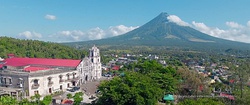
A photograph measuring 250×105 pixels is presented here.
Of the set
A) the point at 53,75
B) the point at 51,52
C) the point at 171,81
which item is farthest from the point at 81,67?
the point at 51,52

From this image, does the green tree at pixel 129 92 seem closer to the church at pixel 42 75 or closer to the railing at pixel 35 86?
the railing at pixel 35 86

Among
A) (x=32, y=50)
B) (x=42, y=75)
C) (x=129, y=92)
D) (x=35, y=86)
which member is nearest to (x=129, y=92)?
(x=129, y=92)

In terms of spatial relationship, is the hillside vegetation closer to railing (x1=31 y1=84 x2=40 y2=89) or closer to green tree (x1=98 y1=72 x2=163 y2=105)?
railing (x1=31 y1=84 x2=40 y2=89)

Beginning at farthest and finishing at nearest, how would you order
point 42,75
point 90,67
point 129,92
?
point 90,67 → point 42,75 → point 129,92

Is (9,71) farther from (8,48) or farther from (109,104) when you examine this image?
(8,48)

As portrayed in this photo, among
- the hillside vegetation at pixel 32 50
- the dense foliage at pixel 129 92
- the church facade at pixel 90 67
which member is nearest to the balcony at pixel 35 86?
the church facade at pixel 90 67

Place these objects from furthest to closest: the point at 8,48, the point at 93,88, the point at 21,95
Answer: the point at 8,48, the point at 93,88, the point at 21,95

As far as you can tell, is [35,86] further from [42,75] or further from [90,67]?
[90,67]

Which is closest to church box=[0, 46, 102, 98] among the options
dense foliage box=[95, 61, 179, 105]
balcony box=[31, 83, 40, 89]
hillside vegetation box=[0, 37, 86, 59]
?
balcony box=[31, 83, 40, 89]
